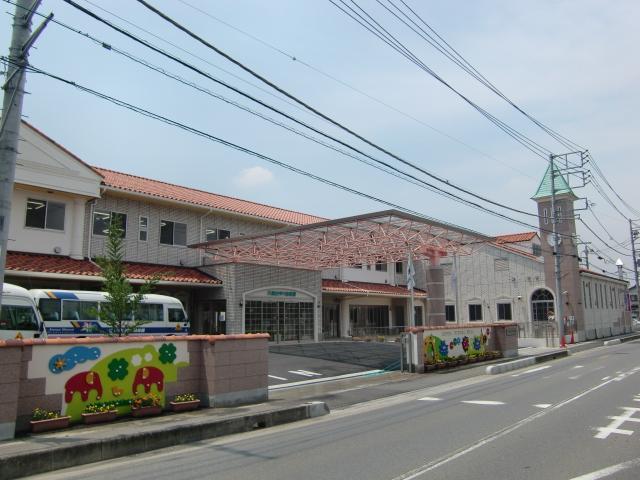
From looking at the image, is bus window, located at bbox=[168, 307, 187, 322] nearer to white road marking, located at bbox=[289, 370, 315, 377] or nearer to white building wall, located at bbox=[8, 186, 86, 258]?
white building wall, located at bbox=[8, 186, 86, 258]

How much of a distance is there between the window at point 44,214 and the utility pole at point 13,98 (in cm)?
1360

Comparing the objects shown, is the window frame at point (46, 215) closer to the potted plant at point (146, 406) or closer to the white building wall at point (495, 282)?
the potted plant at point (146, 406)

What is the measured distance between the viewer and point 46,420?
9016 mm

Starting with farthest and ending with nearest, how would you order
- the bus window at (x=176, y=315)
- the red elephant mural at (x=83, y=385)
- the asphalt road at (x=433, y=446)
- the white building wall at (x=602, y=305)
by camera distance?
1. the white building wall at (x=602, y=305)
2. the bus window at (x=176, y=315)
3. the red elephant mural at (x=83, y=385)
4. the asphalt road at (x=433, y=446)

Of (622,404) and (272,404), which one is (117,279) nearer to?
(272,404)

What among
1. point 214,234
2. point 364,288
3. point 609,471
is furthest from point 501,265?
point 609,471

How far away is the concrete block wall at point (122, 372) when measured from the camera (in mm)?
8844

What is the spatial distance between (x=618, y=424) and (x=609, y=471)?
330cm

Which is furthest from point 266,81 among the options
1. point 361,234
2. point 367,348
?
point 367,348

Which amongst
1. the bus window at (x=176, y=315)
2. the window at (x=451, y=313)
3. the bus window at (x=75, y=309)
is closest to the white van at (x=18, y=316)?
the bus window at (x=75, y=309)

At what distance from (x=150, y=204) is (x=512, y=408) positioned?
63.7 feet

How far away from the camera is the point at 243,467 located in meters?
7.11

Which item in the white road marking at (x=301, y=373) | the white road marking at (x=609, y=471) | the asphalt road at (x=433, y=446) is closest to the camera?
the white road marking at (x=609, y=471)

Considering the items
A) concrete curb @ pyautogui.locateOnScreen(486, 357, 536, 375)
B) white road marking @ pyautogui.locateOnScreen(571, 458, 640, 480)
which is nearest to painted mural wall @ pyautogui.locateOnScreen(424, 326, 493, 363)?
concrete curb @ pyautogui.locateOnScreen(486, 357, 536, 375)
